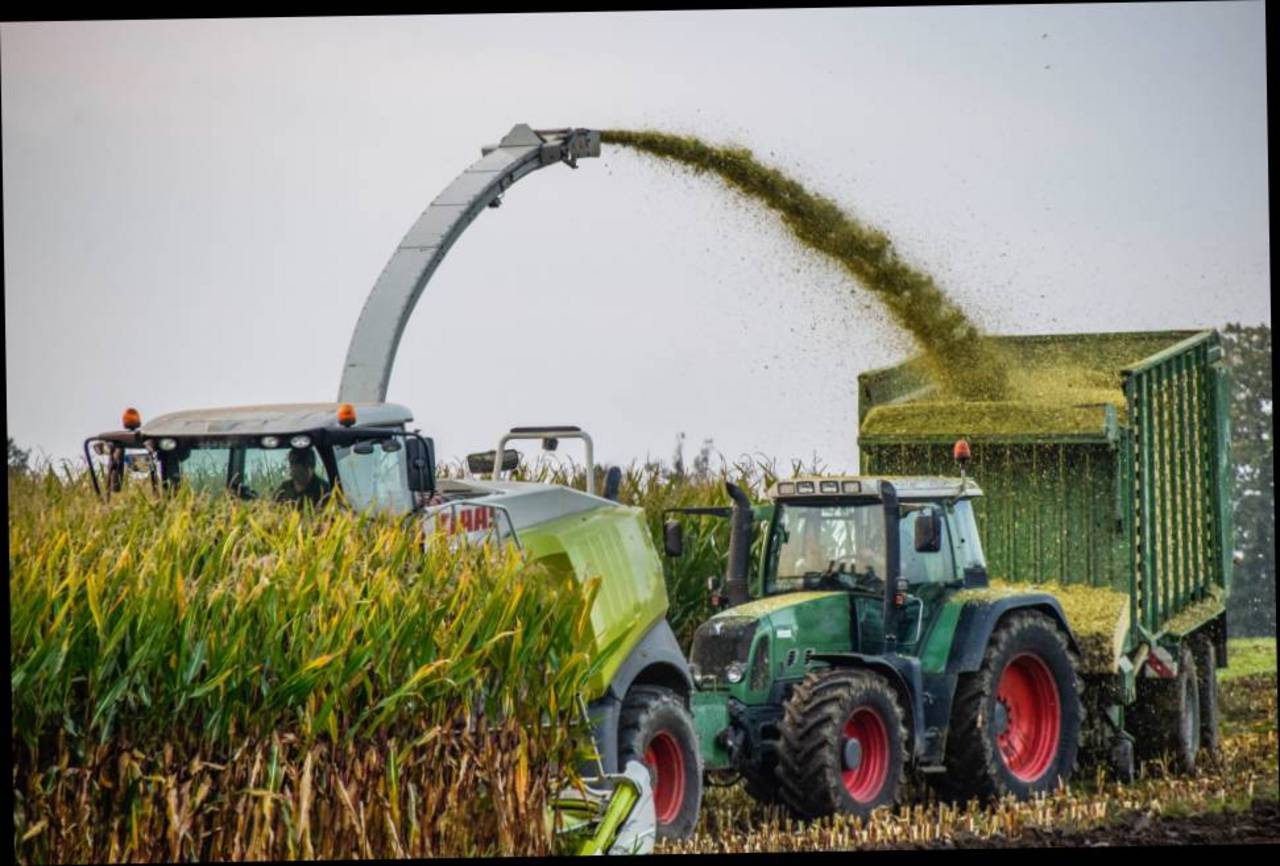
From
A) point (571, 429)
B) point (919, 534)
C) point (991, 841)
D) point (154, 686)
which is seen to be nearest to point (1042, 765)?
point (991, 841)

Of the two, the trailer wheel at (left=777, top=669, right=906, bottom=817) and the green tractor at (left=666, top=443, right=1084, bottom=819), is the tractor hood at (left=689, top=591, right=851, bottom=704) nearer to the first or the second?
the green tractor at (left=666, top=443, right=1084, bottom=819)

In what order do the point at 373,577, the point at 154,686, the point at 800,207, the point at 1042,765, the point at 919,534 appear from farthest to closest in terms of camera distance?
the point at 800,207 < the point at 1042,765 < the point at 919,534 < the point at 373,577 < the point at 154,686

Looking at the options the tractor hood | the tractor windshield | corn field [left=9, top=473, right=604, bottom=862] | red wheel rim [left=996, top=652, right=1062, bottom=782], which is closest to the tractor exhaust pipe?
the tractor windshield

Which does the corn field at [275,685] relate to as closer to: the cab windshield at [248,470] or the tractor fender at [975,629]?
the cab windshield at [248,470]

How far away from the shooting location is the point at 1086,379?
11633 mm

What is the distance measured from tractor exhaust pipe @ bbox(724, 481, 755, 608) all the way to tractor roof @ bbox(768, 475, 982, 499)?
168 millimetres

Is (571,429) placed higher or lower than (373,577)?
higher

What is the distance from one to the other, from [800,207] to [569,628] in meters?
4.18

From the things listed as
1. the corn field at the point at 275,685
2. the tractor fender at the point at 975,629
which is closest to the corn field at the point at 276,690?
the corn field at the point at 275,685

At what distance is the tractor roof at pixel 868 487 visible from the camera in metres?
9.78

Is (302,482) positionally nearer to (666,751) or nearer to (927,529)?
(666,751)

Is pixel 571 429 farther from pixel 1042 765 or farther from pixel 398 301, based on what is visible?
pixel 1042 765

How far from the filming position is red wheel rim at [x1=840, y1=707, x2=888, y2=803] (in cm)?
924

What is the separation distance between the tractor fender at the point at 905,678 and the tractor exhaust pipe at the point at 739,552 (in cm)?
68
